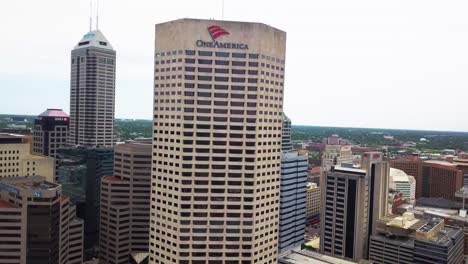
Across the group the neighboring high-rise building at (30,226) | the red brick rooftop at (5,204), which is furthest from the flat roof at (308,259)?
the red brick rooftop at (5,204)

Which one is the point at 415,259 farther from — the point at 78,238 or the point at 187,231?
the point at 78,238

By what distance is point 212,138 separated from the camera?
13700 cm

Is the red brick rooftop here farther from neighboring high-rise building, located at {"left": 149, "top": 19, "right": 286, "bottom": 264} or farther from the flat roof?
the flat roof

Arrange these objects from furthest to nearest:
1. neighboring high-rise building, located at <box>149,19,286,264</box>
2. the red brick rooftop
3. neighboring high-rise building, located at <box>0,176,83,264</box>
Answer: the red brick rooftop, neighboring high-rise building, located at <box>0,176,83,264</box>, neighboring high-rise building, located at <box>149,19,286,264</box>

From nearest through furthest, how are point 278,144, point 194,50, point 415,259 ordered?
1. point 194,50
2. point 278,144
3. point 415,259

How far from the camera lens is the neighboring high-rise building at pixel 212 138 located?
136 metres

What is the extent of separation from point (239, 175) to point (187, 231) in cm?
2465

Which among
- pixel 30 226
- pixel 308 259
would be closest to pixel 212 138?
pixel 308 259

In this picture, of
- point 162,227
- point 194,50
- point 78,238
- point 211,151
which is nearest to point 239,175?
point 211,151

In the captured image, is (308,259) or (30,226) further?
(308,259)

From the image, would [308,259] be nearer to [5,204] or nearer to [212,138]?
[212,138]

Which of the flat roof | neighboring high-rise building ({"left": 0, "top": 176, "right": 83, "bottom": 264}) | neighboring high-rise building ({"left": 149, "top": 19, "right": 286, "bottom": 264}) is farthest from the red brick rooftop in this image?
the flat roof

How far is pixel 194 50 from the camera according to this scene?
445 feet

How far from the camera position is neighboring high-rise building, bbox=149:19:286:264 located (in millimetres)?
136125
